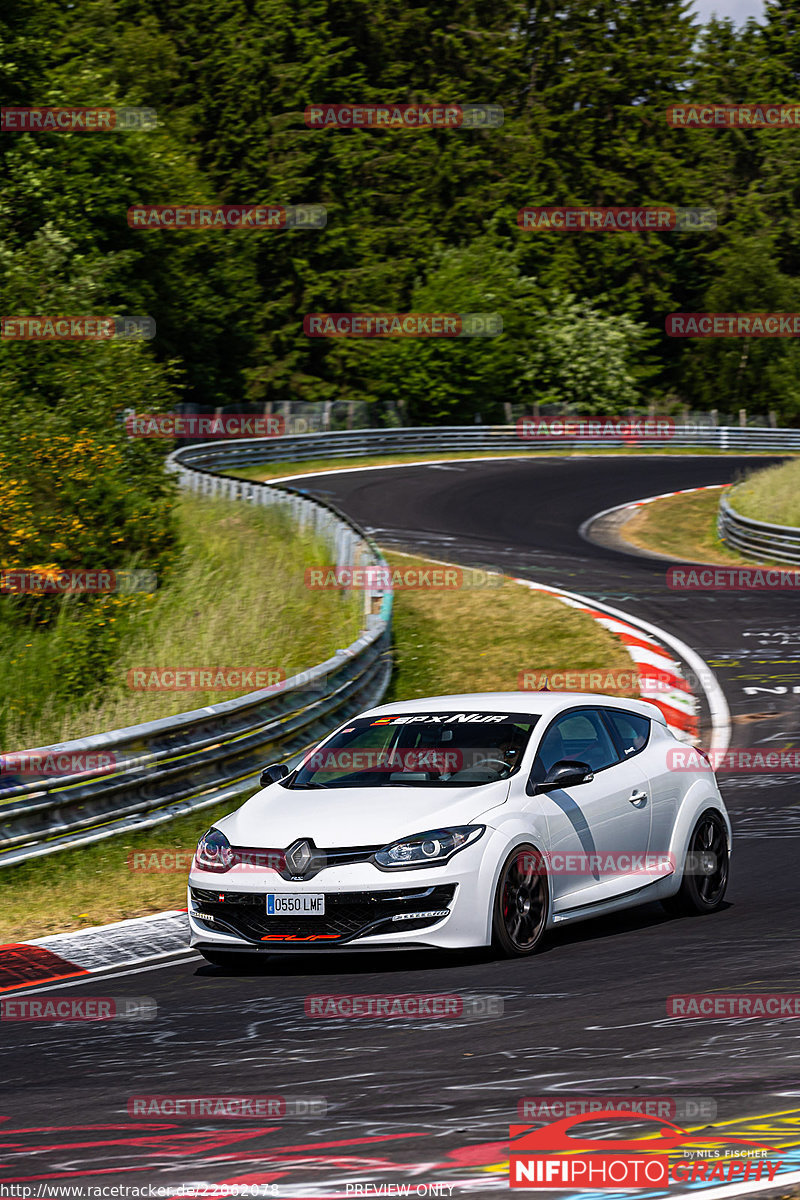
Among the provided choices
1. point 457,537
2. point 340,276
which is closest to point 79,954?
point 457,537

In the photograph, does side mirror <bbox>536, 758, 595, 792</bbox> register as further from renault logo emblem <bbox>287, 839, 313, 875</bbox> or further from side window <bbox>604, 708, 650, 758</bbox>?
renault logo emblem <bbox>287, 839, 313, 875</bbox>

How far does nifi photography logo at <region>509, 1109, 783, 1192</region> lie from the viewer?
480 centimetres

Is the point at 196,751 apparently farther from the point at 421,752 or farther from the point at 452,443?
the point at 452,443

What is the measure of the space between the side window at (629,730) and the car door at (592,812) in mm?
68

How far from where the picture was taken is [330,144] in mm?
66688

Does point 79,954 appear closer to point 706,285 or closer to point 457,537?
point 457,537

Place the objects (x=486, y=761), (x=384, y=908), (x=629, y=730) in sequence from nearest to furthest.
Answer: (x=384, y=908), (x=486, y=761), (x=629, y=730)

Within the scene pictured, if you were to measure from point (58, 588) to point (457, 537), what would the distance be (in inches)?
491

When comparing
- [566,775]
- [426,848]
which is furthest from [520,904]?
[566,775]

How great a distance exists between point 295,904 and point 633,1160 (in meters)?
3.43

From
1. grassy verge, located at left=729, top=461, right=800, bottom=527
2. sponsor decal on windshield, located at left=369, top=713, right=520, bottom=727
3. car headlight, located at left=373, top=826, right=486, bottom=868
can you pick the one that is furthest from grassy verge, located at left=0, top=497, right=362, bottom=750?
grassy verge, located at left=729, top=461, right=800, bottom=527

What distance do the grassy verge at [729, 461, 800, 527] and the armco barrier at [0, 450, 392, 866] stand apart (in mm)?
17006

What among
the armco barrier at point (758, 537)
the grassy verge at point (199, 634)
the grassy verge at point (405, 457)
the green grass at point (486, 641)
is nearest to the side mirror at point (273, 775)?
the grassy verge at point (199, 634)

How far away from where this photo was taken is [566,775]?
28.6 ft
